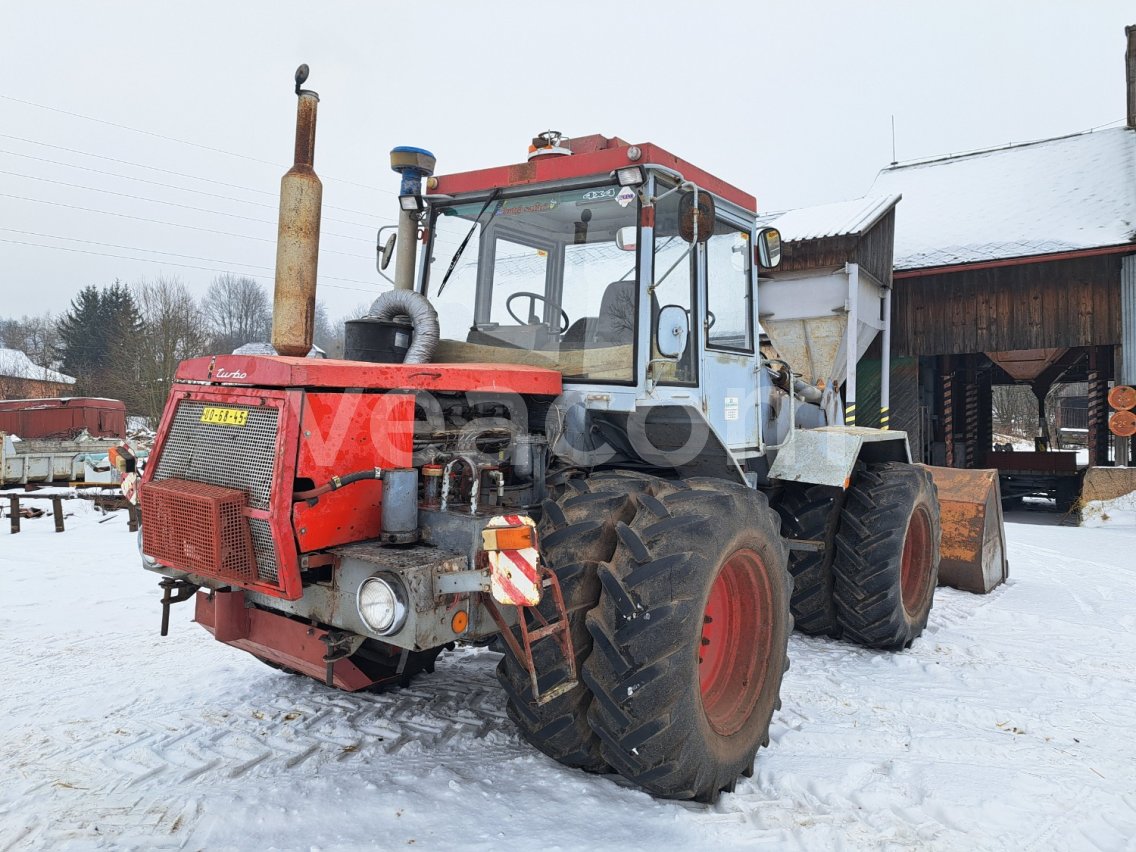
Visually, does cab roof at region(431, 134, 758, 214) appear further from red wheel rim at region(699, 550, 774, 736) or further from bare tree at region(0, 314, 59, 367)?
bare tree at region(0, 314, 59, 367)

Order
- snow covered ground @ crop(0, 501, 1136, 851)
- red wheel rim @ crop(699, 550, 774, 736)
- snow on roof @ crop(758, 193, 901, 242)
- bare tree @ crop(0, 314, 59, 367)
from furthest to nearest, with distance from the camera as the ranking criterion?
bare tree @ crop(0, 314, 59, 367) → snow on roof @ crop(758, 193, 901, 242) → red wheel rim @ crop(699, 550, 774, 736) → snow covered ground @ crop(0, 501, 1136, 851)

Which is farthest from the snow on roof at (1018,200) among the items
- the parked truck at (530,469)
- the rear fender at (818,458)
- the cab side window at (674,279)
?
the cab side window at (674,279)

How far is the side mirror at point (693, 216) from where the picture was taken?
337 centimetres

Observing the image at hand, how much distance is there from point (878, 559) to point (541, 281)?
2.78 meters

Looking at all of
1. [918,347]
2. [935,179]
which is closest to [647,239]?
[918,347]

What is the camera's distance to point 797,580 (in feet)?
17.3

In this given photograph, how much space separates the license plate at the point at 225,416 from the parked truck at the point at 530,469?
2cm

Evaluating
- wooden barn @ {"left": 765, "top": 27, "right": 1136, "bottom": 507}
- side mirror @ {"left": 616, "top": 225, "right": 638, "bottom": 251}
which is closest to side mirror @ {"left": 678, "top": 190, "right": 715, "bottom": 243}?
side mirror @ {"left": 616, "top": 225, "right": 638, "bottom": 251}

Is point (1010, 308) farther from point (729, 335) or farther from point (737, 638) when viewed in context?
point (737, 638)

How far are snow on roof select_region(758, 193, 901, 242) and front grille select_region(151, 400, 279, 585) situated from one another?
983 cm

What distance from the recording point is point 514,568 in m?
2.76

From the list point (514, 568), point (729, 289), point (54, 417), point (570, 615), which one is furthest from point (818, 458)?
point (54, 417)

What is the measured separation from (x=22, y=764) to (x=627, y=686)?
2.61 meters

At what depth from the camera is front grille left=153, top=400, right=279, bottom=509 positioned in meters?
2.99
